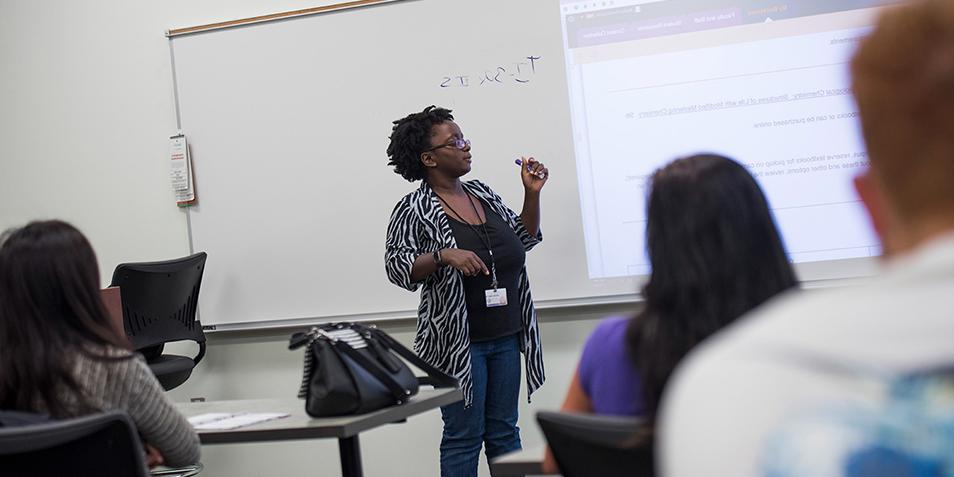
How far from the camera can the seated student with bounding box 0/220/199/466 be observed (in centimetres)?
197

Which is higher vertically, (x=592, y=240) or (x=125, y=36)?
(x=125, y=36)

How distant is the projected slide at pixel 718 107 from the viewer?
11.9 ft

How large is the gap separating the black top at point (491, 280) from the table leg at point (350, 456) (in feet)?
3.15

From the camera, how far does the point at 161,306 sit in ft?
12.8

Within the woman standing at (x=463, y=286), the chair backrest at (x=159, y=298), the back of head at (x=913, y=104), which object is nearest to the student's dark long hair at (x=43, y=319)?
the woman standing at (x=463, y=286)

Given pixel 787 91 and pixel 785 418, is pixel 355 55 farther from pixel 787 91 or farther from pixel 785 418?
pixel 785 418

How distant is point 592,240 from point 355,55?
3.97 ft

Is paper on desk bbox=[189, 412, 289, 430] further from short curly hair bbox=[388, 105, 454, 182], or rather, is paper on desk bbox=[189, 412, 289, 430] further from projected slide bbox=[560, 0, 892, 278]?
projected slide bbox=[560, 0, 892, 278]

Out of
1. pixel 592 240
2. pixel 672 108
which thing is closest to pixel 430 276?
pixel 592 240

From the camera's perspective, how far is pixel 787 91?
3662mm

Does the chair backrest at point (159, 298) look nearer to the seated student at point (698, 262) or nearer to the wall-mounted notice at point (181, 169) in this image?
the wall-mounted notice at point (181, 169)

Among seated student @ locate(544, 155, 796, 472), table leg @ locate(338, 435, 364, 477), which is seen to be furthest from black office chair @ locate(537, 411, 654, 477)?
table leg @ locate(338, 435, 364, 477)

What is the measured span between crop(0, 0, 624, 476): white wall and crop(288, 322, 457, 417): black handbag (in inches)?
66.6

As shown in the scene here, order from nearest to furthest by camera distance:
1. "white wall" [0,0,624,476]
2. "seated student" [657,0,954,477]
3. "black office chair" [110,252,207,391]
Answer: "seated student" [657,0,954,477]
"black office chair" [110,252,207,391]
"white wall" [0,0,624,476]
